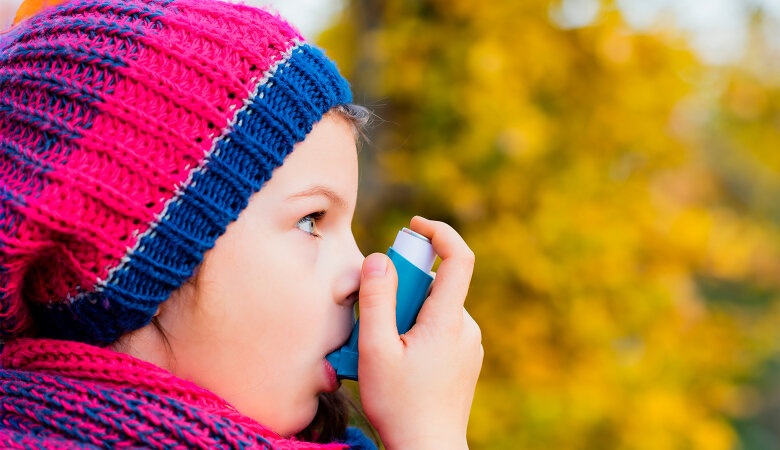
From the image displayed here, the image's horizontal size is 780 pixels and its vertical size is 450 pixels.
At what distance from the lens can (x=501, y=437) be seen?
2699 mm

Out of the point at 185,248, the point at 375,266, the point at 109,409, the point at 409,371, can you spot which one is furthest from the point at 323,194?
the point at 109,409

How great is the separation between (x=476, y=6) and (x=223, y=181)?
1820mm

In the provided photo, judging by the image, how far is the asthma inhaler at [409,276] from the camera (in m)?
1.42

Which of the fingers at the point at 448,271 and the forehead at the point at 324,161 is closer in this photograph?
the forehead at the point at 324,161

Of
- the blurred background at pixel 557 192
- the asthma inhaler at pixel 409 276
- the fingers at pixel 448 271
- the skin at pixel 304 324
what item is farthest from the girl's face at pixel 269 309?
the blurred background at pixel 557 192

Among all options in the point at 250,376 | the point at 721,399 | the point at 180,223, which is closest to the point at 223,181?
the point at 180,223

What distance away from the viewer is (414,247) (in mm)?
1452

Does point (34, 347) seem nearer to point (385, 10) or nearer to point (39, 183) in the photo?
point (39, 183)

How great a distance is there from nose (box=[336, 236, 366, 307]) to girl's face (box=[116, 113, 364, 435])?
0.01 meters

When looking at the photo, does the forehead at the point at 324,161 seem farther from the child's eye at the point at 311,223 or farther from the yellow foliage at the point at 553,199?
the yellow foliage at the point at 553,199

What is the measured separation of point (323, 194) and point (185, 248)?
0.92 feet

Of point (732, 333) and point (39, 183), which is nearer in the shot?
point (39, 183)

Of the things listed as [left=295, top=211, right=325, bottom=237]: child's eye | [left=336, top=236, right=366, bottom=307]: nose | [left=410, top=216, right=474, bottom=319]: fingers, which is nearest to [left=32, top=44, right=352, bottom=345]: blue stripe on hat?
[left=295, top=211, right=325, bottom=237]: child's eye

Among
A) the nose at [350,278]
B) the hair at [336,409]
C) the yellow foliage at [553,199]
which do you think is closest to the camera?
the nose at [350,278]
